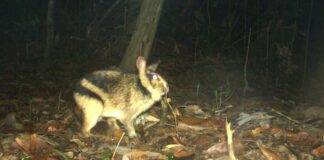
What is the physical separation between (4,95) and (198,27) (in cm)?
625

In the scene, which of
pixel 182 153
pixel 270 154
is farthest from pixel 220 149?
pixel 270 154

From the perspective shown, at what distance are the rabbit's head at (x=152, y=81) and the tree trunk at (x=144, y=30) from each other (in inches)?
53.9

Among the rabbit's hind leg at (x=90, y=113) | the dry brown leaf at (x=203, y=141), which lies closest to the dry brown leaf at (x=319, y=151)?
the dry brown leaf at (x=203, y=141)

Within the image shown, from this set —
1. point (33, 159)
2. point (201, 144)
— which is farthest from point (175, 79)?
point (33, 159)

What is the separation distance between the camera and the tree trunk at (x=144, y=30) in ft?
25.1

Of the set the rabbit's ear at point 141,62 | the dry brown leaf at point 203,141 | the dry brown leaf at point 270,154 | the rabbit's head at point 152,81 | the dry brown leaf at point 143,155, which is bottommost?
the dry brown leaf at point 143,155

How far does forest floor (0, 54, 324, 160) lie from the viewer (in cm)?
554

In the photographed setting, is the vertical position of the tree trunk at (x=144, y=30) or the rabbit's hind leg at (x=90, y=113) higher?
the tree trunk at (x=144, y=30)

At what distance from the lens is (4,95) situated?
8242 millimetres

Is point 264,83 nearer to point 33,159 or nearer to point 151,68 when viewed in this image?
point 151,68

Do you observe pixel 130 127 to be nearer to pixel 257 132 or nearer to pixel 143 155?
pixel 143 155

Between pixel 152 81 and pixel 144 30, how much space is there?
160 cm

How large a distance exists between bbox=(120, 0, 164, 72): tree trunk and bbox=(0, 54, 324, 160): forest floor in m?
0.90

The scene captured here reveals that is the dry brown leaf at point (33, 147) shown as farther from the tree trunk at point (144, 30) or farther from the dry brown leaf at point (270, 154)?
the tree trunk at point (144, 30)
